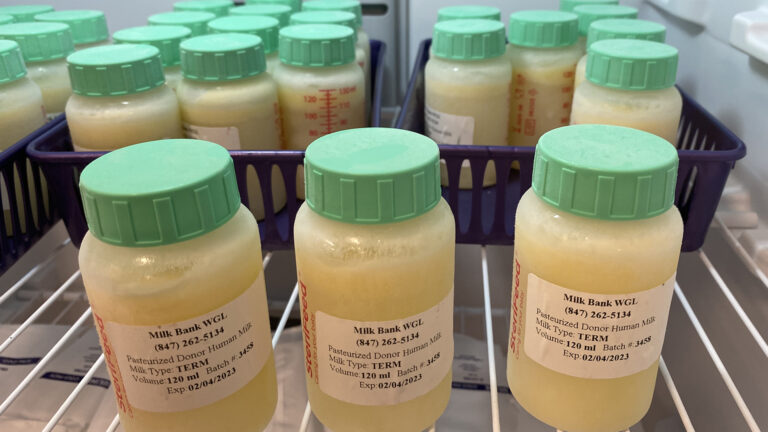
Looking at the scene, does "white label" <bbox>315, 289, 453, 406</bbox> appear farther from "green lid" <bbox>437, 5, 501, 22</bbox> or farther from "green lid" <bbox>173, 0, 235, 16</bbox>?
"green lid" <bbox>173, 0, 235, 16</bbox>

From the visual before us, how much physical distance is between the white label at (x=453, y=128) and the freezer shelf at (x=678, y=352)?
0.15m

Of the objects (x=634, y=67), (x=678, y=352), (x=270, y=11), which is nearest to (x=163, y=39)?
(x=270, y=11)

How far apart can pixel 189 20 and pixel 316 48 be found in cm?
29

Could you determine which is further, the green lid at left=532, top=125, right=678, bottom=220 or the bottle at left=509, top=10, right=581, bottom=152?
the bottle at left=509, top=10, right=581, bottom=152

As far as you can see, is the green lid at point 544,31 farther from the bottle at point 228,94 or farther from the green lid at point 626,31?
the bottle at point 228,94

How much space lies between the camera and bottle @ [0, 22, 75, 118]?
2.60 ft

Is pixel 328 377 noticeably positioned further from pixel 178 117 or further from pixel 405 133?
pixel 178 117

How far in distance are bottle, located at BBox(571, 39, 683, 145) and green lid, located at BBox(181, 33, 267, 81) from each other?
14.1 inches

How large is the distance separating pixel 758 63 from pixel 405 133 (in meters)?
0.44

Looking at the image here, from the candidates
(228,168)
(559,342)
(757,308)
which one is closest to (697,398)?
(757,308)

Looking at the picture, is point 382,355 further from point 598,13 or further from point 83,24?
point 83,24

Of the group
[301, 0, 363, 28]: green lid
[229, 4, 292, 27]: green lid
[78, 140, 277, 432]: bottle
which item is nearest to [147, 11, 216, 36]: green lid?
[229, 4, 292, 27]: green lid

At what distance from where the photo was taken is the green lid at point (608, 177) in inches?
16.3

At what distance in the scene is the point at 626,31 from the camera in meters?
0.72
